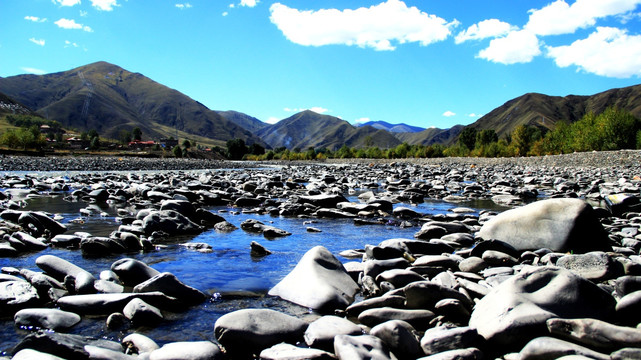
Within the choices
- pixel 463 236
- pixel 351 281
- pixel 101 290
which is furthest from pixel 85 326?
pixel 463 236

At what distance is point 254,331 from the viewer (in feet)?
10.4

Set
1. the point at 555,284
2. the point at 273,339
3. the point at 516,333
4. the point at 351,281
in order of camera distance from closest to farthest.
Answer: the point at 516,333, the point at 273,339, the point at 555,284, the point at 351,281

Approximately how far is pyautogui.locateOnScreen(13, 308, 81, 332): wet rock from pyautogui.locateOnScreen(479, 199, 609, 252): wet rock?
224 inches

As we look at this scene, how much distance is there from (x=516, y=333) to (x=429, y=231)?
14.7 feet

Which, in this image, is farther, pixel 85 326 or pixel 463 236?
pixel 463 236

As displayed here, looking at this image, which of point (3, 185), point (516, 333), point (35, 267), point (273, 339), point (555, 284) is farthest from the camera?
point (3, 185)

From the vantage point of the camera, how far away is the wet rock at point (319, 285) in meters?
4.11

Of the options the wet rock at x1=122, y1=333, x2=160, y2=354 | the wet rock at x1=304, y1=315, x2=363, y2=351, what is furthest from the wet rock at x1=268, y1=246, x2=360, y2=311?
the wet rock at x1=122, y1=333, x2=160, y2=354

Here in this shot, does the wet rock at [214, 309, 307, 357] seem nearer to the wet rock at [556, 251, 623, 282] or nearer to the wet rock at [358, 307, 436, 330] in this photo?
the wet rock at [358, 307, 436, 330]

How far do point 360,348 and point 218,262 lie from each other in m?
3.32

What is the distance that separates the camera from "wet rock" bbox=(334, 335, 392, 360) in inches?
109

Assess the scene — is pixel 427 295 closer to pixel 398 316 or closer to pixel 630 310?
pixel 398 316

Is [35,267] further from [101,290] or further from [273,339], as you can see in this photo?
[273,339]

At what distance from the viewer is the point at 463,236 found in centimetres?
686
